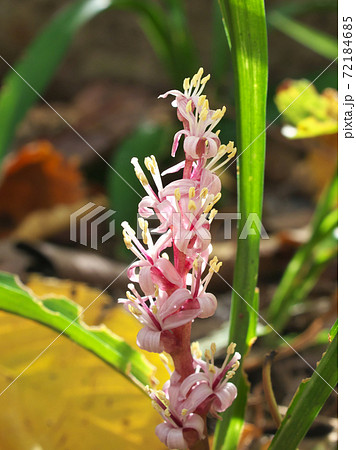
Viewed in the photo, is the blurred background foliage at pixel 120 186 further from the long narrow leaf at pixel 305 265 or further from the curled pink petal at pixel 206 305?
the curled pink petal at pixel 206 305

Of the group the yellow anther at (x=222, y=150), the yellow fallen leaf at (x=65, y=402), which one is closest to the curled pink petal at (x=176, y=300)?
the yellow anther at (x=222, y=150)

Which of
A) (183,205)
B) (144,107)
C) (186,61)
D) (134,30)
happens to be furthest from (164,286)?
(134,30)

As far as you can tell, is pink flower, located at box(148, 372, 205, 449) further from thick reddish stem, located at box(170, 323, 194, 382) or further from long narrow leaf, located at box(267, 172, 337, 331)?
long narrow leaf, located at box(267, 172, 337, 331)

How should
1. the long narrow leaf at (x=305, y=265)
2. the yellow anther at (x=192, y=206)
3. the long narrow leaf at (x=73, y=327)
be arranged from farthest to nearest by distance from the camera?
the long narrow leaf at (x=305, y=265) → the long narrow leaf at (x=73, y=327) → the yellow anther at (x=192, y=206)

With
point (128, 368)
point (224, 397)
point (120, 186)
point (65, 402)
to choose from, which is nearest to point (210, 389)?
point (224, 397)

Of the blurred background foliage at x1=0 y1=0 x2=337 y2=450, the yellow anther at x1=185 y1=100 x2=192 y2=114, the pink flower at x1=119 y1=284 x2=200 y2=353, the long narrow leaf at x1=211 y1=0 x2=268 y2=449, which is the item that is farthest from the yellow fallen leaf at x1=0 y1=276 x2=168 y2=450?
the yellow anther at x1=185 y1=100 x2=192 y2=114

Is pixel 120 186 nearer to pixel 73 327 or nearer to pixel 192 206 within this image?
pixel 73 327

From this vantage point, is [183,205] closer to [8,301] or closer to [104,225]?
[8,301]
